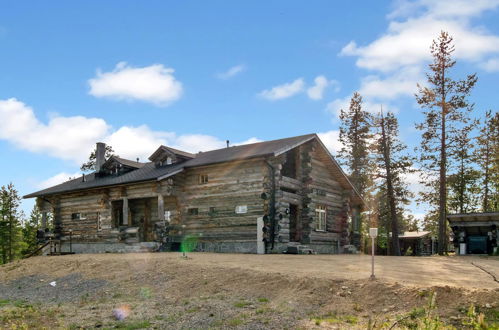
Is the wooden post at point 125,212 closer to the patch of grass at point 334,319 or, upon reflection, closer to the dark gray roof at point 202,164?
the dark gray roof at point 202,164

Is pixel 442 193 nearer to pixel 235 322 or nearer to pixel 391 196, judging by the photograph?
pixel 391 196

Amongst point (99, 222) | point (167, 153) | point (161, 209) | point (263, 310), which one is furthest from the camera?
point (99, 222)

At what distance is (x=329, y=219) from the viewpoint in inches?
1201

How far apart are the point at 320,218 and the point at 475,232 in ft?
31.7

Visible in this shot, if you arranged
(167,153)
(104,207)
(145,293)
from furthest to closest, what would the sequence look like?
1. (104,207)
2. (167,153)
3. (145,293)

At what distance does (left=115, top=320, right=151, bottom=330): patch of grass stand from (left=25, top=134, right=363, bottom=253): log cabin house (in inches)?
562

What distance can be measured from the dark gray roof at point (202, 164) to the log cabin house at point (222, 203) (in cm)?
11

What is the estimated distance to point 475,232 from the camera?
2934cm

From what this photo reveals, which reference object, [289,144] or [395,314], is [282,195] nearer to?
[289,144]

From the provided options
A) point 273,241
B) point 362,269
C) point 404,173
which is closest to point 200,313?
point 362,269

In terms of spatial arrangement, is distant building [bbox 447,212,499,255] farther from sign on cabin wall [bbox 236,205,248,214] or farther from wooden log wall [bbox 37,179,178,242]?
wooden log wall [bbox 37,179,178,242]

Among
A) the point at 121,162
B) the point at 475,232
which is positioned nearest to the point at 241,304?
the point at 475,232

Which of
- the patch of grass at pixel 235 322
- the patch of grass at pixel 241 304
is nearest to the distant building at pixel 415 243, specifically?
the patch of grass at pixel 241 304

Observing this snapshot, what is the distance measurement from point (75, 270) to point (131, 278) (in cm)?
481
